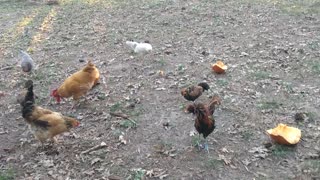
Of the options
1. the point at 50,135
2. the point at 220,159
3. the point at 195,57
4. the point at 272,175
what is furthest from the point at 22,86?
the point at 272,175

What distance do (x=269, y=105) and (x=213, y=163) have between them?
68.4 inches

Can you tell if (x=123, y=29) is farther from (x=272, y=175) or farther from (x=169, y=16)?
(x=272, y=175)

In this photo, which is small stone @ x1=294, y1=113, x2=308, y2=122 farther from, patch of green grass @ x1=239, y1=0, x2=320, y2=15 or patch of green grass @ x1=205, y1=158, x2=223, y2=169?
patch of green grass @ x1=239, y1=0, x2=320, y2=15

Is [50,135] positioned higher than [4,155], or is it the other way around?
[50,135]

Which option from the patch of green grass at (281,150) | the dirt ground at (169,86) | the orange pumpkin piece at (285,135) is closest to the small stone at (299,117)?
the dirt ground at (169,86)

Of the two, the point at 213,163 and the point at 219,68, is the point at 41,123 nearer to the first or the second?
the point at 213,163

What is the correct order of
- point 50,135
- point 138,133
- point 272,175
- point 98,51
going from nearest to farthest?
1. point 272,175
2. point 50,135
3. point 138,133
4. point 98,51

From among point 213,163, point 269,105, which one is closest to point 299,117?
point 269,105

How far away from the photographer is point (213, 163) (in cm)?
468

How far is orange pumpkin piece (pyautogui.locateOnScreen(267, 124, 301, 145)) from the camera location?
4.85 metres

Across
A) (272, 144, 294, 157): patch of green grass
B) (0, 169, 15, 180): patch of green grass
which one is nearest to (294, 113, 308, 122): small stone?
(272, 144, 294, 157): patch of green grass

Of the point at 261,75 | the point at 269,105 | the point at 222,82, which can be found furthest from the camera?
the point at 261,75

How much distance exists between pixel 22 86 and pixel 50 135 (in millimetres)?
2778

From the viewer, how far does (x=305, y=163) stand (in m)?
4.62
